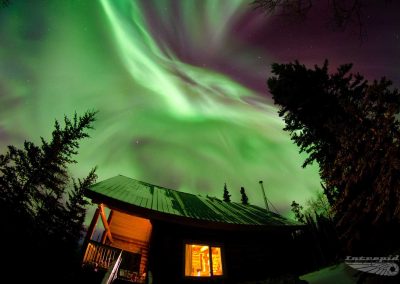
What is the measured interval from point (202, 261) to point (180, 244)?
172 cm

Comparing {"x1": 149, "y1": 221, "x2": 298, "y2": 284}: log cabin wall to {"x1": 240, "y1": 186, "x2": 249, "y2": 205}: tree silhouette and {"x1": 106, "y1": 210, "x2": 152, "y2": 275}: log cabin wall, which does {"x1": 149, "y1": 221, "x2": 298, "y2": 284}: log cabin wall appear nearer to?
{"x1": 106, "y1": 210, "x2": 152, "y2": 275}: log cabin wall

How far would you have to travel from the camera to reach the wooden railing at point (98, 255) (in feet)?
26.7

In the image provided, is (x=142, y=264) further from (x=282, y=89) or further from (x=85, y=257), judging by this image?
(x=282, y=89)

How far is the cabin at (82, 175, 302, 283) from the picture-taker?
896 cm

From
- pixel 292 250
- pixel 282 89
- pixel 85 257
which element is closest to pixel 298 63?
pixel 282 89

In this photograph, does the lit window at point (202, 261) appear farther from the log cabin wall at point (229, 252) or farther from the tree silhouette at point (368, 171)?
the tree silhouette at point (368, 171)

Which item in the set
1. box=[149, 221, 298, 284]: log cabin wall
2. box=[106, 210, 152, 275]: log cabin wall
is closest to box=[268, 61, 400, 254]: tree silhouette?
box=[149, 221, 298, 284]: log cabin wall

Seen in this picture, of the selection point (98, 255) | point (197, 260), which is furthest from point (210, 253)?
point (98, 255)

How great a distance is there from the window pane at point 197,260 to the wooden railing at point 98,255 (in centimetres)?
335

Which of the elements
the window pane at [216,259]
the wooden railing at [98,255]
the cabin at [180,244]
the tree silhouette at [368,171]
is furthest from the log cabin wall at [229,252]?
the tree silhouette at [368,171]

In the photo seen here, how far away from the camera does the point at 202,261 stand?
1120 cm

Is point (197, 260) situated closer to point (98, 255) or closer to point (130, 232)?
point (98, 255)

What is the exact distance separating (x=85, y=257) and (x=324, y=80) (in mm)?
15960

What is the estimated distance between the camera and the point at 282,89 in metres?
15.5
